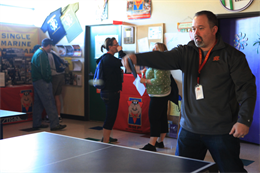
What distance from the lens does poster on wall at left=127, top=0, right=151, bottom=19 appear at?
5.27m

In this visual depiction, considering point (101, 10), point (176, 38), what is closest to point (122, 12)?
point (101, 10)

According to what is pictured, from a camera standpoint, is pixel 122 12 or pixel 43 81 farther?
pixel 122 12

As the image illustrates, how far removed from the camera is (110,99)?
393 cm

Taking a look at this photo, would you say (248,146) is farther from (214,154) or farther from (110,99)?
(214,154)

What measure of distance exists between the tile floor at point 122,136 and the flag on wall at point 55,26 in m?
1.94

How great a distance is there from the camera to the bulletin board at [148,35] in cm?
512

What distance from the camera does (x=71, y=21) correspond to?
643 cm

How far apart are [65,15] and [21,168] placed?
554 cm

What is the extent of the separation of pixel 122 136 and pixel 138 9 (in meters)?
2.32

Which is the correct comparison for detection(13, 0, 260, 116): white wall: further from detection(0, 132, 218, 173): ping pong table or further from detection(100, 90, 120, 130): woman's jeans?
detection(0, 132, 218, 173): ping pong table

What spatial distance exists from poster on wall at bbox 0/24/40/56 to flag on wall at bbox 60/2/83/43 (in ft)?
2.88

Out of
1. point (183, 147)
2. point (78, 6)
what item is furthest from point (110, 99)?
point (78, 6)

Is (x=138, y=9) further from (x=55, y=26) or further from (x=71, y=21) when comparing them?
(x=55, y=26)

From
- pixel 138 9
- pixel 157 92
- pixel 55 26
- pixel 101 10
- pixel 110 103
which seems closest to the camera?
pixel 157 92
